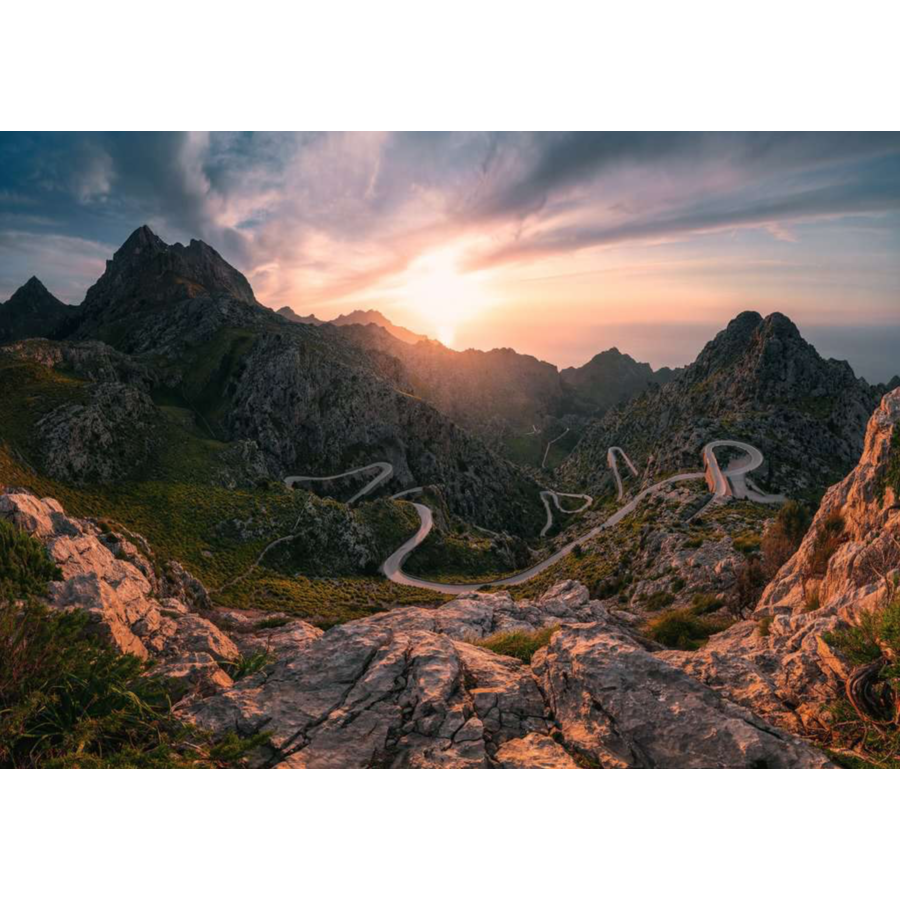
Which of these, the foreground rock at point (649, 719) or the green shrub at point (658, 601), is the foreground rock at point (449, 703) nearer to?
the foreground rock at point (649, 719)

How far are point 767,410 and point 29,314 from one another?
285828 millimetres

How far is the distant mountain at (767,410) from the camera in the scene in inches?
2825

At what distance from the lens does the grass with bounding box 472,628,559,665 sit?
988 centimetres

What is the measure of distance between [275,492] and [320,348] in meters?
A: 77.2

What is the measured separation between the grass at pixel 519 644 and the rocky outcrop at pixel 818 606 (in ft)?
9.51

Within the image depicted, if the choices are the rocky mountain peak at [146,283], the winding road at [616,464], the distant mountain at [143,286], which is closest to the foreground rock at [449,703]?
the winding road at [616,464]

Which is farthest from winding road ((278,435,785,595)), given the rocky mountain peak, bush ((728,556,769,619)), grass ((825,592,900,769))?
the rocky mountain peak

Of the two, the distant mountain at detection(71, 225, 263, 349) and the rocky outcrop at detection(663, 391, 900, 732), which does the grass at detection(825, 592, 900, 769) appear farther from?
the distant mountain at detection(71, 225, 263, 349)

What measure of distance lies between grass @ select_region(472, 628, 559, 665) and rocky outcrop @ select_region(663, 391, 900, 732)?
9.51 feet
